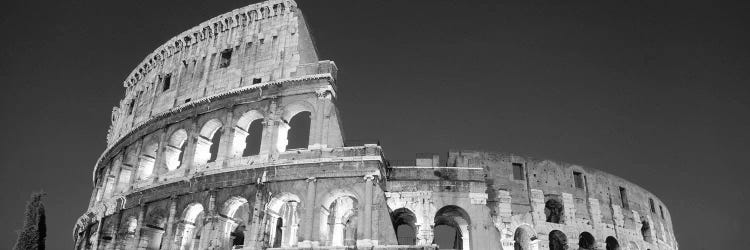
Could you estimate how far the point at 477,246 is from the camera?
2025cm

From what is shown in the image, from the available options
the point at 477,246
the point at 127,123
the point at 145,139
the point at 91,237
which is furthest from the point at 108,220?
the point at 477,246

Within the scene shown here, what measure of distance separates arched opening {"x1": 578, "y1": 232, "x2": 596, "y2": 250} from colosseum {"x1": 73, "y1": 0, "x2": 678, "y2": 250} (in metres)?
0.11

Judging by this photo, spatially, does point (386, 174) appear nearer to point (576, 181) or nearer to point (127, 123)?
point (576, 181)

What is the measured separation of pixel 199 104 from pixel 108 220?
677cm

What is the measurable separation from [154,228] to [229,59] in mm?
8348

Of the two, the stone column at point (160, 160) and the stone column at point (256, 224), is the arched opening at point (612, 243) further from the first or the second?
the stone column at point (160, 160)

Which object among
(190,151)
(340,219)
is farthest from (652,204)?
(190,151)

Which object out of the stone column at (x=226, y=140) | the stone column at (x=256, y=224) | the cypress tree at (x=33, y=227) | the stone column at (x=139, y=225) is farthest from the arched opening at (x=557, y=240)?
the cypress tree at (x=33, y=227)

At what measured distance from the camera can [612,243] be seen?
88.6ft

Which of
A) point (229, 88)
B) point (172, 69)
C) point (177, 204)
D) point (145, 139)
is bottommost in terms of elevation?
point (177, 204)

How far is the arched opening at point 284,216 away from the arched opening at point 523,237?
983cm

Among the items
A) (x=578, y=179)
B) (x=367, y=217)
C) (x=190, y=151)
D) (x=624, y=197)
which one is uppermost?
(x=578, y=179)

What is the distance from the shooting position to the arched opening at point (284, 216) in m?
20.0

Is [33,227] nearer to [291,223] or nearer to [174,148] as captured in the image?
[174,148]
